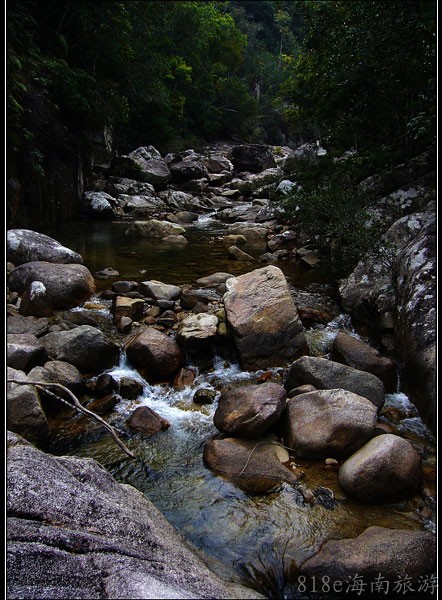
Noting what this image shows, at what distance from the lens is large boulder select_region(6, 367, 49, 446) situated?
12.9ft

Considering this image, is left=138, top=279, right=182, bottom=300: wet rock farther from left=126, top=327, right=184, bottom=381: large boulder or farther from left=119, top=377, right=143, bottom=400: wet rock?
left=119, top=377, right=143, bottom=400: wet rock

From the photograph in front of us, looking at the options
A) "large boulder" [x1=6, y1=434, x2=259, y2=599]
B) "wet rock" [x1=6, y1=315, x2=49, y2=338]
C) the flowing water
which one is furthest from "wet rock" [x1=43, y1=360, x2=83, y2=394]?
"large boulder" [x1=6, y1=434, x2=259, y2=599]

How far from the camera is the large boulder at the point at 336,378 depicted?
4617 mm

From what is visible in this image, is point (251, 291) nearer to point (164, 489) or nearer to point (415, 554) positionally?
point (164, 489)

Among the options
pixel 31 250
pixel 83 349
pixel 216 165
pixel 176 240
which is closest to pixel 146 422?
pixel 83 349

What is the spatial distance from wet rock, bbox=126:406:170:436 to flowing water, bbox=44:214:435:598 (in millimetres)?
80

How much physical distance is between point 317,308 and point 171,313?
2.58 meters

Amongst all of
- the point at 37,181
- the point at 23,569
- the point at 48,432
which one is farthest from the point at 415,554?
the point at 37,181

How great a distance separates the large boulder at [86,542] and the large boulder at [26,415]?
1.39m

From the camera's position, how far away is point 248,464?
3811 mm

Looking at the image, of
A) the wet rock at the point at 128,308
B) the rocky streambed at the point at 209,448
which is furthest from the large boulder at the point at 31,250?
the wet rock at the point at 128,308

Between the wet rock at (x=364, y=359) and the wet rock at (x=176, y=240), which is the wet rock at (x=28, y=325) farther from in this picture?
the wet rock at (x=176, y=240)

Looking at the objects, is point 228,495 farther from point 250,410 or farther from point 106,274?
point 106,274

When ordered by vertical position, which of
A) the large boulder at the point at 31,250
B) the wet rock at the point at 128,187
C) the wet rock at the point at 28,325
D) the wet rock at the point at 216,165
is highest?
the wet rock at the point at 216,165
